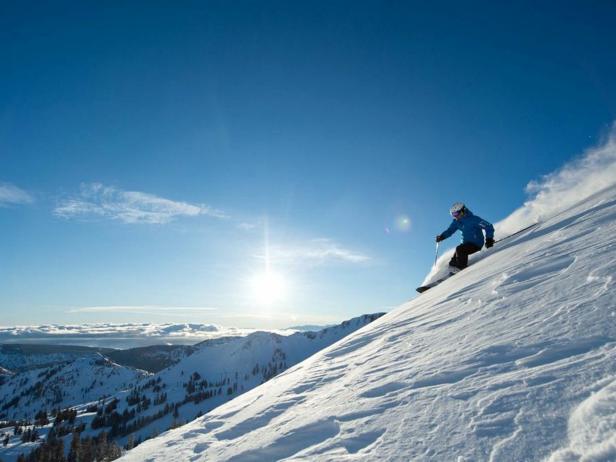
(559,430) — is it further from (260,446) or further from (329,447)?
(260,446)

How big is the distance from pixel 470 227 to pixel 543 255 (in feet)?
22.7

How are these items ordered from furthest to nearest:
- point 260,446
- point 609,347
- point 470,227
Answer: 1. point 470,227
2. point 260,446
3. point 609,347

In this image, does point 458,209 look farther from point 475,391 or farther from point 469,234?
point 475,391

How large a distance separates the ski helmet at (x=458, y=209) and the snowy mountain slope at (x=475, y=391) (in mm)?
7005

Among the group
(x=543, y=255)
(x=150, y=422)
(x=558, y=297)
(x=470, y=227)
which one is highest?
(x=470, y=227)

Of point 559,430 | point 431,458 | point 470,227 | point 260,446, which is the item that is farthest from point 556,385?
point 470,227

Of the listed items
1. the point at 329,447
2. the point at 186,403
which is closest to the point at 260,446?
the point at 329,447

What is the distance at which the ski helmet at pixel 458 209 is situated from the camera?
1335 centimetres

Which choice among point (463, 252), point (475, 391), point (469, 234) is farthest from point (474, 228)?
point (475, 391)

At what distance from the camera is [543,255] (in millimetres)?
6535

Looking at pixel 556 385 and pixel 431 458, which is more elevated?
pixel 556 385

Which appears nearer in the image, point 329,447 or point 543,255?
point 329,447

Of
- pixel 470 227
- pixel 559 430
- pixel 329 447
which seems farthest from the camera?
pixel 470 227

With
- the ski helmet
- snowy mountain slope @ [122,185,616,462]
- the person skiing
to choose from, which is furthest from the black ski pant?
snowy mountain slope @ [122,185,616,462]
